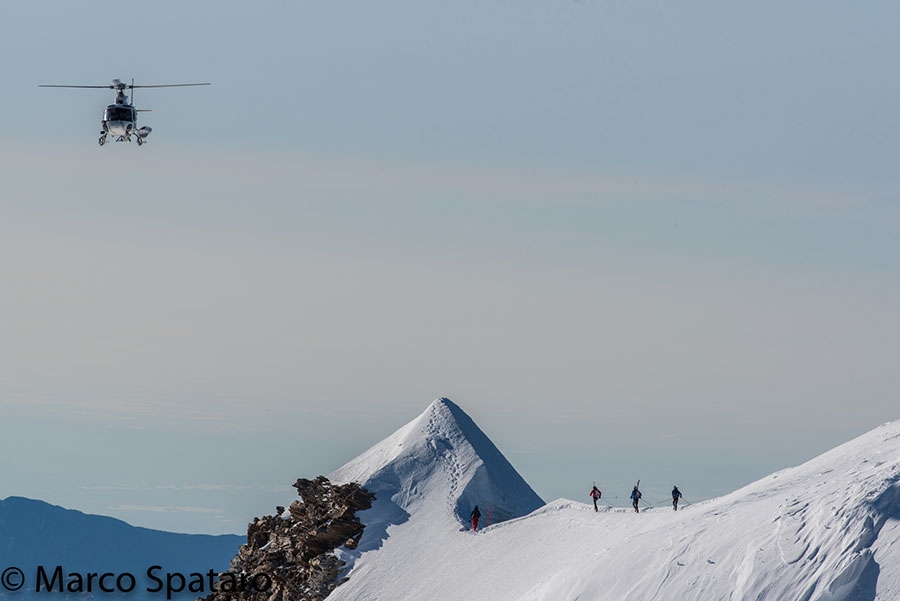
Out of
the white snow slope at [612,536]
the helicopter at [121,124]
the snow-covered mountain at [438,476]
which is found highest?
the helicopter at [121,124]

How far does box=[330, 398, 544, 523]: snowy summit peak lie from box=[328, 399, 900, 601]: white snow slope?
0.08 metres

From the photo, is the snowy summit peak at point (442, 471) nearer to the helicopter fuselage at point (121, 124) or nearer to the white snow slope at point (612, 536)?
the white snow slope at point (612, 536)

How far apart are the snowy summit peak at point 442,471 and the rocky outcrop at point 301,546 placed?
6.73 feet

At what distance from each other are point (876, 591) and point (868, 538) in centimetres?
225

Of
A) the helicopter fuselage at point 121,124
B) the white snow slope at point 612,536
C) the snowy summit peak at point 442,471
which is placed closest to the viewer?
the white snow slope at point 612,536

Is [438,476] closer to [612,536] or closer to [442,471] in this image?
[442,471]

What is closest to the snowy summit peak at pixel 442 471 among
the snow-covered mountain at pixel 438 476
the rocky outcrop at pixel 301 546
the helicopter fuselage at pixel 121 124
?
the snow-covered mountain at pixel 438 476

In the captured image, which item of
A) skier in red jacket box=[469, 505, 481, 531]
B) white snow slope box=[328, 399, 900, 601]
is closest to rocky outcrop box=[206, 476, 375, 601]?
white snow slope box=[328, 399, 900, 601]

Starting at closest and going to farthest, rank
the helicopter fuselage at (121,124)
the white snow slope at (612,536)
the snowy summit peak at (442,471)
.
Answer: the white snow slope at (612,536)
the helicopter fuselage at (121,124)
the snowy summit peak at (442,471)

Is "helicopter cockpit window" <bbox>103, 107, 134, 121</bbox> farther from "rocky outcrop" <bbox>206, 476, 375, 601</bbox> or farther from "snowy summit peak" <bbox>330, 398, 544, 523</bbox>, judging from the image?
"snowy summit peak" <bbox>330, 398, 544, 523</bbox>

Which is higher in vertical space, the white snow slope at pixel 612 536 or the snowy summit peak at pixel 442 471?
the snowy summit peak at pixel 442 471

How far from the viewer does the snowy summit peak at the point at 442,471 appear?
74.6m

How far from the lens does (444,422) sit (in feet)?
266

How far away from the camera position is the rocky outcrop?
69.9 meters
